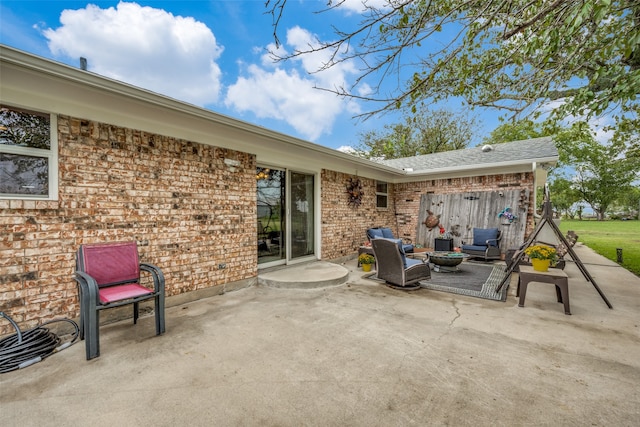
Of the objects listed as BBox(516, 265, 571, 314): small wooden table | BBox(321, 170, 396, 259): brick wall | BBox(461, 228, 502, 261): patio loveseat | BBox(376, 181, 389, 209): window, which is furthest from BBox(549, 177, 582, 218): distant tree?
BBox(516, 265, 571, 314): small wooden table

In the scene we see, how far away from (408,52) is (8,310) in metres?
4.83

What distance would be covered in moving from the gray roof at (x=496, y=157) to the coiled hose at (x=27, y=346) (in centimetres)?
874

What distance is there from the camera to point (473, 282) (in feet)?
17.3

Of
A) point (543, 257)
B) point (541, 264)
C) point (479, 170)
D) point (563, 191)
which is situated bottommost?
point (541, 264)

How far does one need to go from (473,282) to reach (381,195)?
4607 millimetres

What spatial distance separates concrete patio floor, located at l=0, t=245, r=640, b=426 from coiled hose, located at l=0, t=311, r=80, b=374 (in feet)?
0.34

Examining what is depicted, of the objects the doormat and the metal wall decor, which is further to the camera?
the metal wall decor

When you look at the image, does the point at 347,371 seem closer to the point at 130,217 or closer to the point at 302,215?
the point at 130,217

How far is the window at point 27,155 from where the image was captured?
113 inches

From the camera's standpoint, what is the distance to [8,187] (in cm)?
289

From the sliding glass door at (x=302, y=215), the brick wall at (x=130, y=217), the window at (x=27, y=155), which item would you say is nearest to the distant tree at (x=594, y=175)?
the sliding glass door at (x=302, y=215)

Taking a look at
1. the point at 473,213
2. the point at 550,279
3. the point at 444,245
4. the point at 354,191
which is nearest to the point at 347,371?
the point at 550,279

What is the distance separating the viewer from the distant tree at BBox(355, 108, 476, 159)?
60.7 feet

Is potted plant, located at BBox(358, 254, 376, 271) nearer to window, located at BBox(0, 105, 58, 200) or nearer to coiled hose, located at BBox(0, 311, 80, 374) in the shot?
coiled hose, located at BBox(0, 311, 80, 374)
